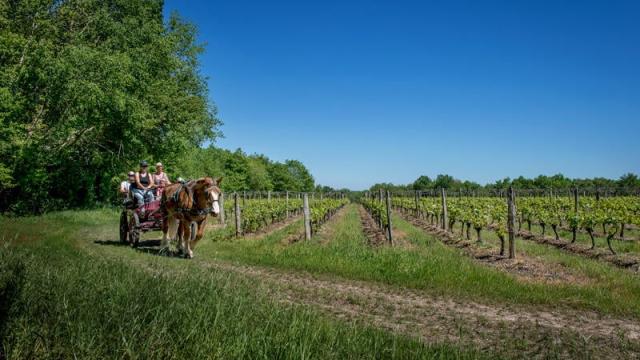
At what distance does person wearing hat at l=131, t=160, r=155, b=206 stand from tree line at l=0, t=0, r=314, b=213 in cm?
1006

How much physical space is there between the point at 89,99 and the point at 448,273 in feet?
59.4

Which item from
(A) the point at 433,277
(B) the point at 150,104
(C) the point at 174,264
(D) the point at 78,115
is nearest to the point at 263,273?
(C) the point at 174,264

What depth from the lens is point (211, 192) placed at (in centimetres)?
914

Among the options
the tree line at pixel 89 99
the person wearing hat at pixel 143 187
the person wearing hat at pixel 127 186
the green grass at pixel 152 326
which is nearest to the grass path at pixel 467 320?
the green grass at pixel 152 326

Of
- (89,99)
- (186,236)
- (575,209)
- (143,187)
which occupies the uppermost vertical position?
(89,99)

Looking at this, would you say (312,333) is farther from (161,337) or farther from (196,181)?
(196,181)

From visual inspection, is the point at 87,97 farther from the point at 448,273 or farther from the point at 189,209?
the point at 448,273

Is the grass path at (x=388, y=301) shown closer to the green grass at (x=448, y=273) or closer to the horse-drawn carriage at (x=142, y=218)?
the green grass at (x=448, y=273)

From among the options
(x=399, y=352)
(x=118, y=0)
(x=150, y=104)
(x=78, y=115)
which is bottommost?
(x=399, y=352)

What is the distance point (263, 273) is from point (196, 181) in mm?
2744

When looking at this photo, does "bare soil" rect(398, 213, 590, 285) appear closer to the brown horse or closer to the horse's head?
the horse's head

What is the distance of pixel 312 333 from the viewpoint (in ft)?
10.6

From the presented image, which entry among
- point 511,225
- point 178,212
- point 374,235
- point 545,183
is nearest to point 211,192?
point 178,212

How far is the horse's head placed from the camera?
907cm
